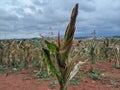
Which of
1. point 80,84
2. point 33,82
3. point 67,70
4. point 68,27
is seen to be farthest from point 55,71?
point 33,82

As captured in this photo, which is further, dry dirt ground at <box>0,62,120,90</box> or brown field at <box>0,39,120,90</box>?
brown field at <box>0,39,120,90</box>

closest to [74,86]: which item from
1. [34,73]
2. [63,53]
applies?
[34,73]

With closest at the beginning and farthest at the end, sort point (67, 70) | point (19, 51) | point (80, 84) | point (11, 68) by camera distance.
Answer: point (67, 70) < point (80, 84) < point (11, 68) < point (19, 51)

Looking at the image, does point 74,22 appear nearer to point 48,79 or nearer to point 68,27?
point 68,27

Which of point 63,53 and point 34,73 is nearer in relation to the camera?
point 63,53

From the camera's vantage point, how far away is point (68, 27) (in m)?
3.52

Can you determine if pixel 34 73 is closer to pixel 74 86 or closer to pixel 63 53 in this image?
Result: pixel 74 86

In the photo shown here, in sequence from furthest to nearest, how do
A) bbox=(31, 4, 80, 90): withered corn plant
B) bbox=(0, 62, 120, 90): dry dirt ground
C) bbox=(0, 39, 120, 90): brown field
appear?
bbox=(0, 39, 120, 90): brown field, bbox=(0, 62, 120, 90): dry dirt ground, bbox=(31, 4, 80, 90): withered corn plant

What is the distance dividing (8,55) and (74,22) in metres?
12.3

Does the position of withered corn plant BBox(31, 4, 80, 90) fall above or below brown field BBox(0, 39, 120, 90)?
above

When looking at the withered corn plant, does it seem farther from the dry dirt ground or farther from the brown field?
the dry dirt ground

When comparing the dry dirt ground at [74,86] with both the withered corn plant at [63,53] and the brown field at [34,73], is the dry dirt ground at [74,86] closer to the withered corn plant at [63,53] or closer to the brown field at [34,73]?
the brown field at [34,73]

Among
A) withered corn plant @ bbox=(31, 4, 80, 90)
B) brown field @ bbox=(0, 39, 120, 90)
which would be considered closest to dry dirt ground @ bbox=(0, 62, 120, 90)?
brown field @ bbox=(0, 39, 120, 90)

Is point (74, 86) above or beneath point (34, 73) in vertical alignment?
above
